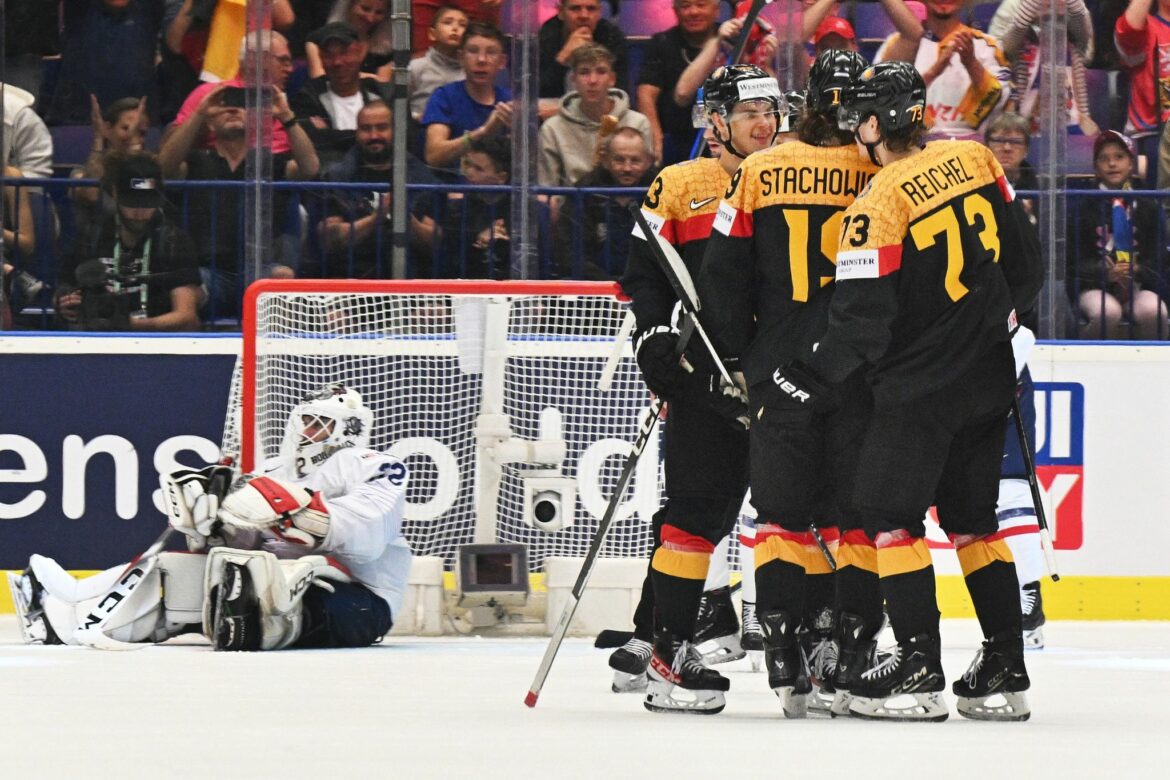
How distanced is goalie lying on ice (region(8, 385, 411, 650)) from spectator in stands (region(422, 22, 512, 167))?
1504 mm

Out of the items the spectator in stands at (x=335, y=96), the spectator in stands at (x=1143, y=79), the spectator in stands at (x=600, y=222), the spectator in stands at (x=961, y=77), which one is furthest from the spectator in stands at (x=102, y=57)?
the spectator in stands at (x=1143, y=79)

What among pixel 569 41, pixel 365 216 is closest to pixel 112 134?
pixel 365 216

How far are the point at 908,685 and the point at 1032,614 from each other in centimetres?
241

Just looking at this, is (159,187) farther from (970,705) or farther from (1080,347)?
(970,705)

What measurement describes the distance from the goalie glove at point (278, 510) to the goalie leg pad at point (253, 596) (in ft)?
0.30

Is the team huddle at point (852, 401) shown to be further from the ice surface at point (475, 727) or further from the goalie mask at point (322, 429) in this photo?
the goalie mask at point (322, 429)

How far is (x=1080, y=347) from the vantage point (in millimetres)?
8125

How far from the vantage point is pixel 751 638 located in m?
6.57

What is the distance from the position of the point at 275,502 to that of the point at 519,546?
3.58ft

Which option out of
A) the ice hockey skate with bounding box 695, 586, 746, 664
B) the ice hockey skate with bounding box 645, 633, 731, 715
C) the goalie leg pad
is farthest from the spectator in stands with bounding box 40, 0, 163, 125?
the ice hockey skate with bounding box 645, 633, 731, 715

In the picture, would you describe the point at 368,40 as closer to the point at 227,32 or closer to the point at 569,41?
the point at 227,32

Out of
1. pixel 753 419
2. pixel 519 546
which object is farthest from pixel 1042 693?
pixel 519 546

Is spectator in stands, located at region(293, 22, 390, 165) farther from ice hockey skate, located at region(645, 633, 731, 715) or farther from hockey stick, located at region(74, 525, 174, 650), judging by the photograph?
ice hockey skate, located at region(645, 633, 731, 715)

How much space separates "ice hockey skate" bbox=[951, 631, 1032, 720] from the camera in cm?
480
